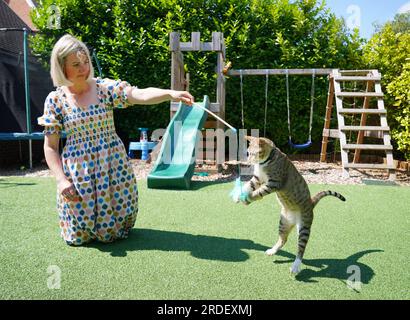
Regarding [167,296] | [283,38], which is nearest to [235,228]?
[167,296]

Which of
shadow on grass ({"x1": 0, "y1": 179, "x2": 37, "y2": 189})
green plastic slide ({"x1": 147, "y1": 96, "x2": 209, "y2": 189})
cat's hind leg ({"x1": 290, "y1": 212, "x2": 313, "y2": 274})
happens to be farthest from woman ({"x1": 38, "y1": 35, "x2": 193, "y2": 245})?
shadow on grass ({"x1": 0, "y1": 179, "x2": 37, "y2": 189})

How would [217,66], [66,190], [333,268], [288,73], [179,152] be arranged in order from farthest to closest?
[288,73]
[217,66]
[179,152]
[66,190]
[333,268]

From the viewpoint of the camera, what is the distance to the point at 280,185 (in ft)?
7.53

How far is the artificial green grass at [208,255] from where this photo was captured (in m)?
2.10

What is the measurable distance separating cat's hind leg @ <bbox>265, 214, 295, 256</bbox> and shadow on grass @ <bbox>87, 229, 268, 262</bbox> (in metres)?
0.14

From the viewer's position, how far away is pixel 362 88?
818 centimetres

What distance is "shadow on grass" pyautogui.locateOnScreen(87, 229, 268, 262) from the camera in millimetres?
2643

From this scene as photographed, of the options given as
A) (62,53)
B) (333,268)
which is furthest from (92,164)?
(333,268)

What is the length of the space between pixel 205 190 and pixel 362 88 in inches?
206

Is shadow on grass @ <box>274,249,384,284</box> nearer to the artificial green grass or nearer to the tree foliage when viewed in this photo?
the artificial green grass

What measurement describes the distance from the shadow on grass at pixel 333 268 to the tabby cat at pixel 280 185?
0.41 feet

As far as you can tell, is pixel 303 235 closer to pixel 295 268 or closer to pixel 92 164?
pixel 295 268

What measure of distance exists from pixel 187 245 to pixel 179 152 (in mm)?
3065

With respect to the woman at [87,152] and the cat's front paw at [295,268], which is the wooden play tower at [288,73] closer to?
the woman at [87,152]
